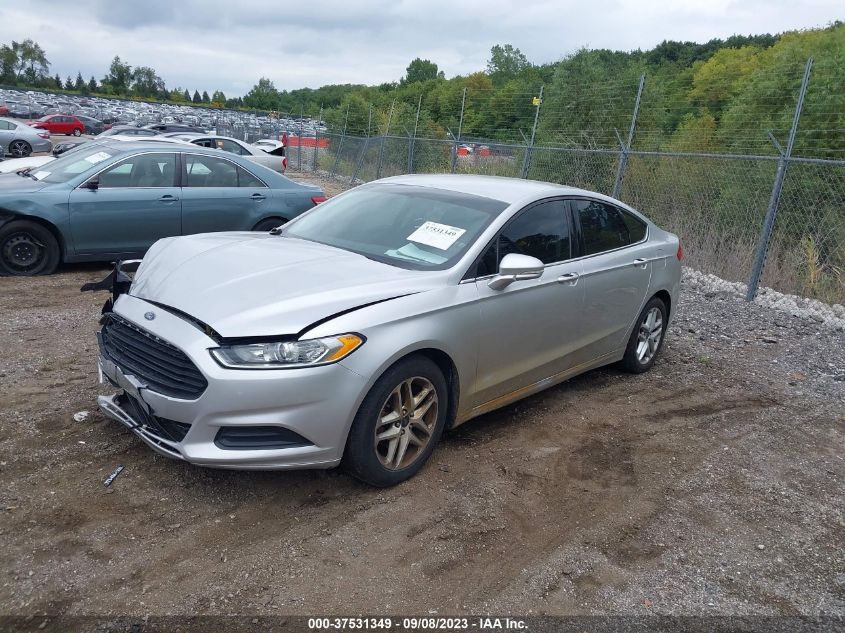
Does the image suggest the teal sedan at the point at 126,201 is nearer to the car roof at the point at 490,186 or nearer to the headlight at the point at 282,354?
the car roof at the point at 490,186

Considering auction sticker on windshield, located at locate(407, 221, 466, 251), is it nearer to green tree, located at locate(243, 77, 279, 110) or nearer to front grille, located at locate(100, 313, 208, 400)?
front grille, located at locate(100, 313, 208, 400)

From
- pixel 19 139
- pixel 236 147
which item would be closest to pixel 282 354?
pixel 236 147

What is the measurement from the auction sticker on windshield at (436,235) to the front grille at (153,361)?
1.66m

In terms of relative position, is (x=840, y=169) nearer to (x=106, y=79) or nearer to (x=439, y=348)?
(x=439, y=348)

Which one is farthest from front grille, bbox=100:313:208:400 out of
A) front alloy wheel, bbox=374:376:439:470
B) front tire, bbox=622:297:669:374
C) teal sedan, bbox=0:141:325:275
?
teal sedan, bbox=0:141:325:275

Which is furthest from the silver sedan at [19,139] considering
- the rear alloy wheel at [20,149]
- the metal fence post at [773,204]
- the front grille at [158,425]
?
the front grille at [158,425]

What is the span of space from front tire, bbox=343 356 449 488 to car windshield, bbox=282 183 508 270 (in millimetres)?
698

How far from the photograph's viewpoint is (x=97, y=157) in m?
8.26

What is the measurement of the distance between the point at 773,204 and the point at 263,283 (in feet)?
23.0

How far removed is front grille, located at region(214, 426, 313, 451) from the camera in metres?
3.33

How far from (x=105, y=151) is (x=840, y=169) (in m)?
10.7

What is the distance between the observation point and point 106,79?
360ft

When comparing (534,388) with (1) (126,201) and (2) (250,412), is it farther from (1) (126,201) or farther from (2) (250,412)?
(1) (126,201)

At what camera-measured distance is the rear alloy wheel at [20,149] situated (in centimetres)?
2467
